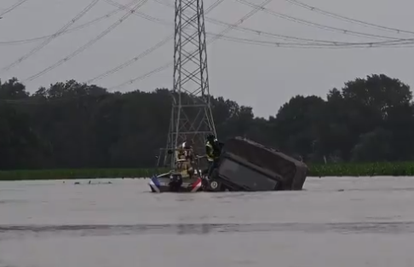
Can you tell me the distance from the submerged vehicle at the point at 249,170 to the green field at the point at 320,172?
24183 millimetres

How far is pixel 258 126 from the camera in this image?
102 m

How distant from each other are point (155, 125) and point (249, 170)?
62222 millimetres

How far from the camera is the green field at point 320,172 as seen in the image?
5649 centimetres

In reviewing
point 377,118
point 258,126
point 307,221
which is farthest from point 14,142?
point 307,221

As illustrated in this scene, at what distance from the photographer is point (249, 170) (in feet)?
98.5

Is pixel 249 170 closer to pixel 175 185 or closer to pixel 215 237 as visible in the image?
pixel 175 185

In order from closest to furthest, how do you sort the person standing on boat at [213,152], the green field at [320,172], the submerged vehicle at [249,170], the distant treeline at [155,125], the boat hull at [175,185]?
the submerged vehicle at [249,170]
the person standing on boat at [213,152]
the boat hull at [175,185]
the green field at [320,172]
the distant treeline at [155,125]

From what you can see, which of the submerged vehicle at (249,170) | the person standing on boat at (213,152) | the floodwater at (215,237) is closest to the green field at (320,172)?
the submerged vehicle at (249,170)

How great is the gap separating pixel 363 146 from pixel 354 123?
6.55m

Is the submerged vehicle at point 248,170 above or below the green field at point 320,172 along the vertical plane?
above

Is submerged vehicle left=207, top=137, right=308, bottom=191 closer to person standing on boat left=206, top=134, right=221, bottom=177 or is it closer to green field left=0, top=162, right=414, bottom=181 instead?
person standing on boat left=206, top=134, right=221, bottom=177

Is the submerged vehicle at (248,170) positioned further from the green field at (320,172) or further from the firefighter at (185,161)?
the green field at (320,172)

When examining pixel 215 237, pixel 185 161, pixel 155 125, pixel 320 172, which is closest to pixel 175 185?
pixel 185 161

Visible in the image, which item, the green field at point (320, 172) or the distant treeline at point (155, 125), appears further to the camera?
the distant treeline at point (155, 125)
